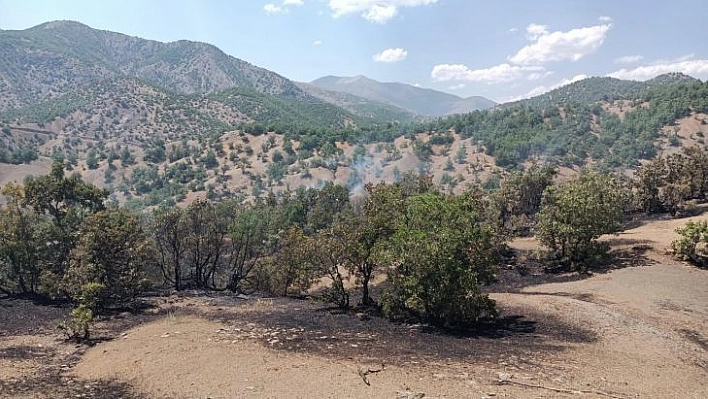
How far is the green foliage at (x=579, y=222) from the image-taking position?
1265 inches

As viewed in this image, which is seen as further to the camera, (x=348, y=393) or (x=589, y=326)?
(x=589, y=326)

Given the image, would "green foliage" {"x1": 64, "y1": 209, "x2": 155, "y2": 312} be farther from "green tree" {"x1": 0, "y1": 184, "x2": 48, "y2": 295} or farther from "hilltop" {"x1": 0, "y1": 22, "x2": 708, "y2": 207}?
"hilltop" {"x1": 0, "y1": 22, "x2": 708, "y2": 207}

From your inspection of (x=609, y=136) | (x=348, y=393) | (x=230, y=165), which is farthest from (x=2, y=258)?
(x=609, y=136)

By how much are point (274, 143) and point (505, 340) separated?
378 feet

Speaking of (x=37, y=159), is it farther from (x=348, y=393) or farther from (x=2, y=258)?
(x=348, y=393)

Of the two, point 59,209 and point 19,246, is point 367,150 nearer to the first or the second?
point 59,209

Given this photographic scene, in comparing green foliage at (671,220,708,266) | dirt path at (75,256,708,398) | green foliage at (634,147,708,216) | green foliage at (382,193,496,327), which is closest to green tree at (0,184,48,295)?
dirt path at (75,256,708,398)

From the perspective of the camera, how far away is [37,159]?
121875 mm

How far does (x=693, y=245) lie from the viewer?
30.0m

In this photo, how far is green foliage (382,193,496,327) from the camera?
71.3 feet

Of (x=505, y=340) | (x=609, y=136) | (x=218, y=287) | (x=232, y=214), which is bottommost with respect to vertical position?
(x=218, y=287)

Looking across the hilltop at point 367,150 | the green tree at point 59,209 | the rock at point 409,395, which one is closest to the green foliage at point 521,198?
the rock at point 409,395

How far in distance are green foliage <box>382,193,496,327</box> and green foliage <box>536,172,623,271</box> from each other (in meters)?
11.3

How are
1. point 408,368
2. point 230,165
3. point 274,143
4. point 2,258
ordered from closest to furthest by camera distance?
point 408,368 < point 2,258 < point 230,165 < point 274,143
